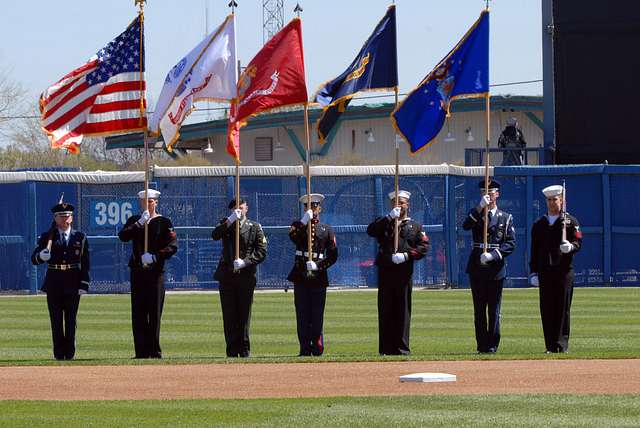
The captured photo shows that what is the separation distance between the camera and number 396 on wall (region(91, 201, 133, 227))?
29.5 metres

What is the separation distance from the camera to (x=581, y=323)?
2027cm

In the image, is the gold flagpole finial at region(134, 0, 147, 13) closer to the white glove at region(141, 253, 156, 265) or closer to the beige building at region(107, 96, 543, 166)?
the white glove at region(141, 253, 156, 265)

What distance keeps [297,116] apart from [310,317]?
32.5 m

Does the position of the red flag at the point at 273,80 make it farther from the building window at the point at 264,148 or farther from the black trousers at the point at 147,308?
the building window at the point at 264,148

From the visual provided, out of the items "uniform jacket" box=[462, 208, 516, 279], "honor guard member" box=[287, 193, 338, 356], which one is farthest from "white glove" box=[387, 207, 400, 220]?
"honor guard member" box=[287, 193, 338, 356]

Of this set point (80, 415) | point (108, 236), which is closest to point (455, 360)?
point (80, 415)

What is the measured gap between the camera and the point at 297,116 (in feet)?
158

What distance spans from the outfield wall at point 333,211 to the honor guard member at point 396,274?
13165 mm

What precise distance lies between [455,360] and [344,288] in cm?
1465

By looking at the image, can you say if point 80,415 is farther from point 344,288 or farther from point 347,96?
point 344,288

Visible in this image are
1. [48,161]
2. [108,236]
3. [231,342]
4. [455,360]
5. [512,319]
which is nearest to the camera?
[455,360]

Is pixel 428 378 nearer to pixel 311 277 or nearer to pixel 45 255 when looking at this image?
pixel 311 277

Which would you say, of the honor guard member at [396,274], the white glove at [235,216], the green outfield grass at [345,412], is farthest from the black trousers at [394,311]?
the green outfield grass at [345,412]

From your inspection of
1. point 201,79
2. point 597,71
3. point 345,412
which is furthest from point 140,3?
point 597,71
